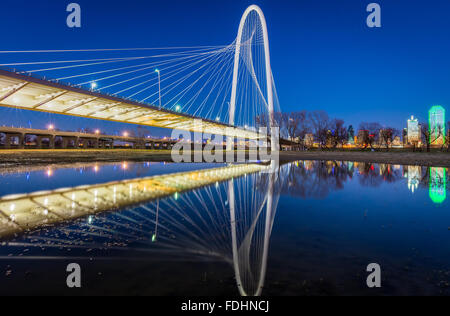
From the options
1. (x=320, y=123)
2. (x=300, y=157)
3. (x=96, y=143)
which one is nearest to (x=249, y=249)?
(x=300, y=157)

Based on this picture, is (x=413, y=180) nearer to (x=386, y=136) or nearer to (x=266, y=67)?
(x=266, y=67)

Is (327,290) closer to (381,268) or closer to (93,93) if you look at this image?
(381,268)

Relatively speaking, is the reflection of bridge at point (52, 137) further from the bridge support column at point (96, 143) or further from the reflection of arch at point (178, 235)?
the reflection of arch at point (178, 235)

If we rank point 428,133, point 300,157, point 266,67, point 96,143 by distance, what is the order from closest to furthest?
point 300,157, point 428,133, point 266,67, point 96,143

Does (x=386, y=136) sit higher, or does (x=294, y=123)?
(x=294, y=123)

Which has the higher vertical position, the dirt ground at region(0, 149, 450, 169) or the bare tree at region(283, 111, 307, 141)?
the bare tree at region(283, 111, 307, 141)

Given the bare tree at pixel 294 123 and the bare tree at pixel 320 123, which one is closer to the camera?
the bare tree at pixel 294 123

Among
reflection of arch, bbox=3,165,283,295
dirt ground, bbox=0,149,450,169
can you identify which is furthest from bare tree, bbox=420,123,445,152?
reflection of arch, bbox=3,165,283,295

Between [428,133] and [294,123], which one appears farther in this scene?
[294,123]

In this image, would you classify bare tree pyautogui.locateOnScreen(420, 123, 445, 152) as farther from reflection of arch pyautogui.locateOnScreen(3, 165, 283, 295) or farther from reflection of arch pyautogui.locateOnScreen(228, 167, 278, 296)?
reflection of arch pyautogui.locateOnScreen(3, 165, 283, 295)

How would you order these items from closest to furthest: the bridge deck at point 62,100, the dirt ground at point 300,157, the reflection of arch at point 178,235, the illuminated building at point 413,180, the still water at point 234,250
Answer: the still water at point 234,250 < the reflection of arch at point 178,235 < the illuminated building at point 413,180 < the bridge deck at point 62,100 < the dirt ground at point 300,157

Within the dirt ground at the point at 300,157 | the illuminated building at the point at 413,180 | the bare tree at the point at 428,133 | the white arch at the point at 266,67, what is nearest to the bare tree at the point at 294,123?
the white arch at the point at 266,67

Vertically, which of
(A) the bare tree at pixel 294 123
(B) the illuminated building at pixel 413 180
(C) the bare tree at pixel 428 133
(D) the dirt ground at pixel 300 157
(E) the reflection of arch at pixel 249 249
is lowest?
(E) the reflection of arch at pixel 249 249

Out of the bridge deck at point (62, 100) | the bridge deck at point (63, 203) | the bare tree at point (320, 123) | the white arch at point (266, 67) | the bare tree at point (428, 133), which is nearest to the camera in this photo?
the bridge deck at point (63, 203)
